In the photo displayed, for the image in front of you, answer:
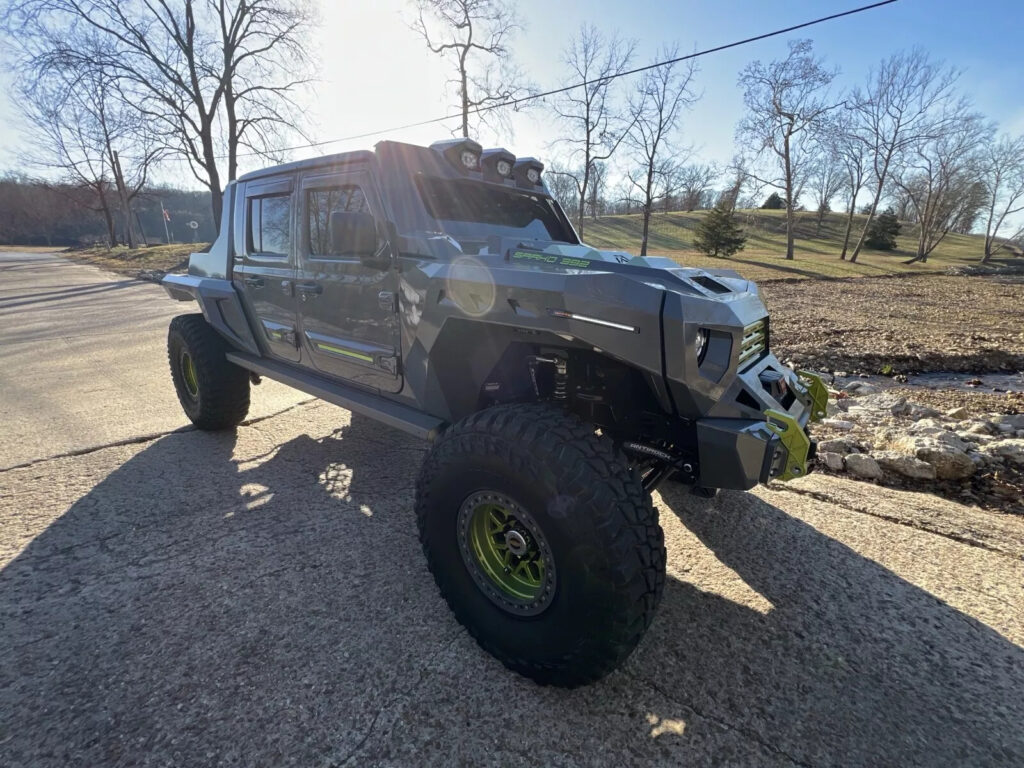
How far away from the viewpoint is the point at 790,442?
74.0 inches

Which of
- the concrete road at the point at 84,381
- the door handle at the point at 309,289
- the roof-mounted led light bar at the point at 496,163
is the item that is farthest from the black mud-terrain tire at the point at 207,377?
the roof-mounted led light bar at the point at 496,163

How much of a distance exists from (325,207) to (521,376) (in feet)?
5.36

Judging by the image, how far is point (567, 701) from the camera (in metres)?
1.81

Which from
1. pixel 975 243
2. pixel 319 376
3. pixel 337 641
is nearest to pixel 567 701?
pixel 337 641

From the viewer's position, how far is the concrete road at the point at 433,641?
5.39 feet

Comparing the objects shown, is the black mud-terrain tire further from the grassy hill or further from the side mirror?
A: the grassy hill

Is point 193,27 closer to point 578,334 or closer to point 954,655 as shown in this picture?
point 578,334

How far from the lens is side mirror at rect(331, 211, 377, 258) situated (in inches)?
94.0

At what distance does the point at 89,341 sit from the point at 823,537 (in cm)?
962

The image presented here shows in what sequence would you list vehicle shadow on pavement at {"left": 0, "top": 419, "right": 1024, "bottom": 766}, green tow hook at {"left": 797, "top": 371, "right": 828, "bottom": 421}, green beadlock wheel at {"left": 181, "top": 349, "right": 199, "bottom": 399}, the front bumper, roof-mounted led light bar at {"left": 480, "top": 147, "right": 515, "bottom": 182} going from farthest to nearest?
green beadlock wheel at {"left": 181, "top": 349, "right": 199, "bottom": 399}
roof-mounted led light bar at {"left": 480, "top": 147, "right": 515, "bottom": 182}
green tow hook at {"left": 797, "top": 371, "right": 828, "bottom": 421}
the front bumper
vehicle shadow on pavement at {"left": 0, "top": 419, "right": 1024, "bottom": 766}

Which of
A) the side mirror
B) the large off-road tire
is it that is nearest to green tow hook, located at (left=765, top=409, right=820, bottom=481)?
the large off-road tire

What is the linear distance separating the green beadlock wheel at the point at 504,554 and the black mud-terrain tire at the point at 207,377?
293 centimetres

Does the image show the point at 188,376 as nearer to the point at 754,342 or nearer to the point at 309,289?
the point at 309,289

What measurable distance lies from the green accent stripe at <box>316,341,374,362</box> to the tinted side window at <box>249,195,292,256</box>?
70cm
